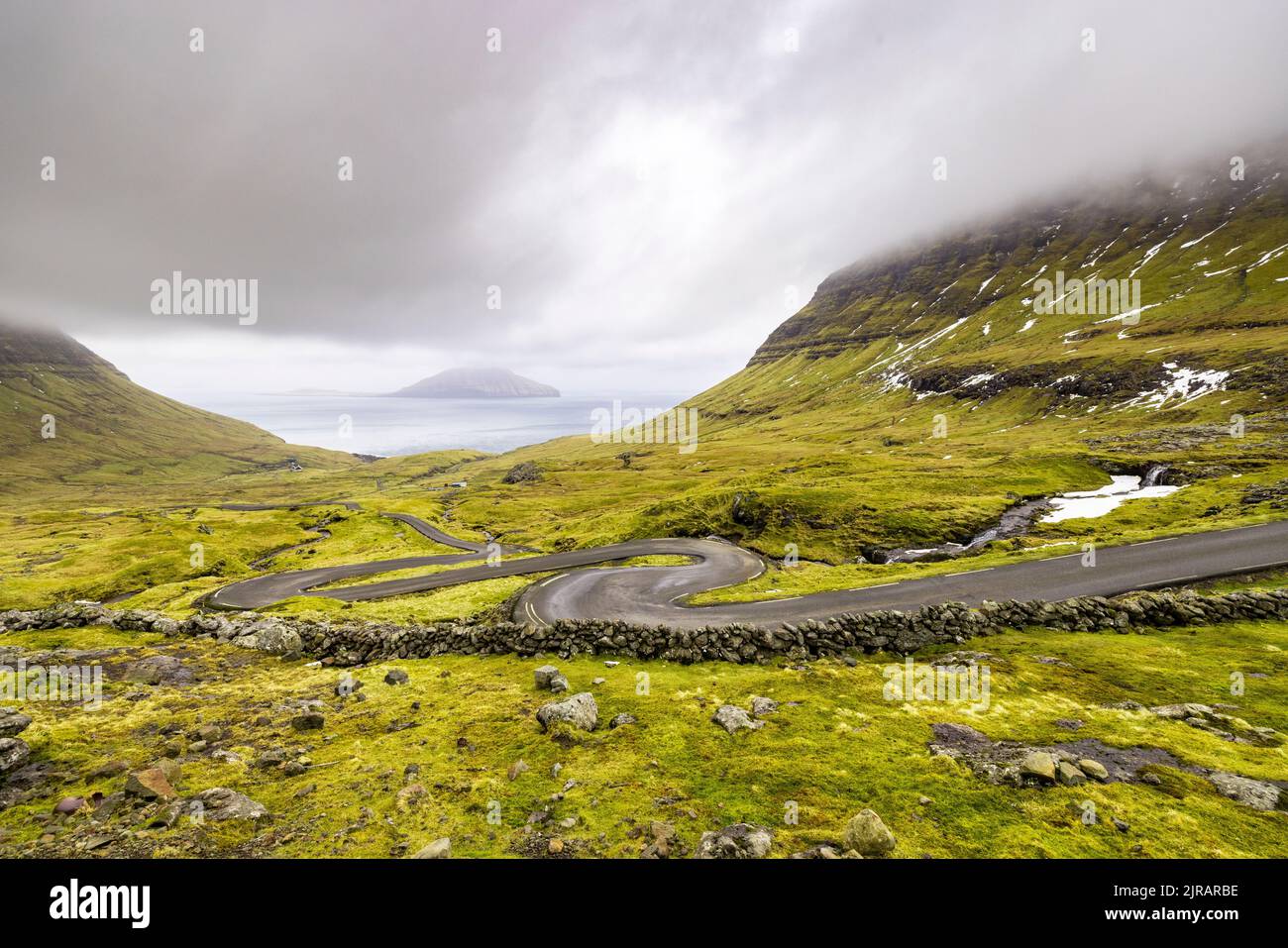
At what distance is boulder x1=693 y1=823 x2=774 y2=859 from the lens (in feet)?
35.9

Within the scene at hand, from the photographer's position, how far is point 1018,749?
599 inches

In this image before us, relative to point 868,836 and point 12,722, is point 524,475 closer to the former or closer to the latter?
point 12,722

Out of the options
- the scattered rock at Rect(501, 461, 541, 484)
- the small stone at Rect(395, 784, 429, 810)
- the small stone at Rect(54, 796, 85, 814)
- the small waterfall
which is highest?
the scattered rock at Rect(501, 461, 541, 484)

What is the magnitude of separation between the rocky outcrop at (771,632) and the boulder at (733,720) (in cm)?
677

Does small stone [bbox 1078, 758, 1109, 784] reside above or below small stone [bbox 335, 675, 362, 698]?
above

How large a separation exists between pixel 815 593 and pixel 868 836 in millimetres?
25048

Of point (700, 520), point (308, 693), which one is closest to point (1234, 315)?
point (700, 520)

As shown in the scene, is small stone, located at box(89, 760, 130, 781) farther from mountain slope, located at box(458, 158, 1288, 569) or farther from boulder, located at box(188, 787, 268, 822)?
mountain slope, located at box(458, 158, 1288, 569)

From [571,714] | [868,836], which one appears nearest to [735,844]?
[868,836]

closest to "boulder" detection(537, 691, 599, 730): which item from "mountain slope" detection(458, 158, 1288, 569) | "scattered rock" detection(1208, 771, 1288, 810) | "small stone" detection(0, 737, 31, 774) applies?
"small stone" detection(0, 737, 31, 774)

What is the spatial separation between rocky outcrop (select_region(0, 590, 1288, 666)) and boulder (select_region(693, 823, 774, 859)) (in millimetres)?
14088

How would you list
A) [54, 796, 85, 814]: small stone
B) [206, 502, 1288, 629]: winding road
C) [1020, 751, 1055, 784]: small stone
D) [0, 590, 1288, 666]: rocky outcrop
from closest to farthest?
[54, 796, 85, 814]: small stone
[1020, 751, 1055, 784]: small stone
[0, 590, 1288, 666]: rocky outcrop
[206, 502, 1288, 629]: winding road

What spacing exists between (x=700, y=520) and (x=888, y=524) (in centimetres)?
2328
